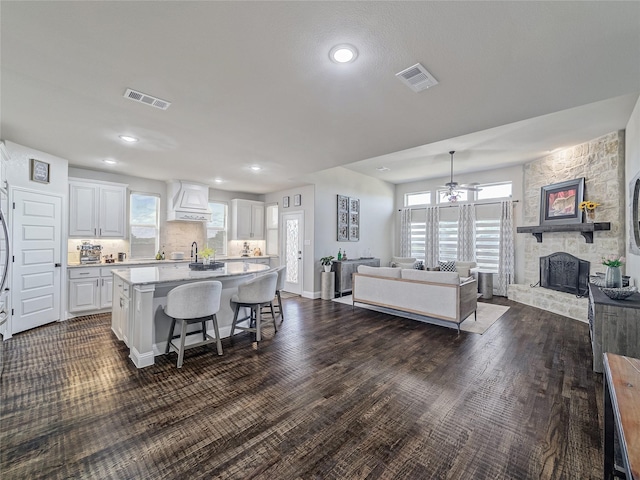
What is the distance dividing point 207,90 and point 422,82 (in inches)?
72.1

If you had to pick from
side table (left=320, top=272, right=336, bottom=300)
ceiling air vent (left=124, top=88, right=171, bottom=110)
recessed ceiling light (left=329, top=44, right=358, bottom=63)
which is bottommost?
side table (left=320, top=272, right=336, bottom=300)

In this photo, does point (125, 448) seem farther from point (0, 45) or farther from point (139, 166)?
point (139, 166)

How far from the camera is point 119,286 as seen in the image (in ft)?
12.0

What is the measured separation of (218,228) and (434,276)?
5.24 m

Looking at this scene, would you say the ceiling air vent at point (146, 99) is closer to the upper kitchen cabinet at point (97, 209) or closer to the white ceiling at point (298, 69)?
the white ceiling at point (298, 69)

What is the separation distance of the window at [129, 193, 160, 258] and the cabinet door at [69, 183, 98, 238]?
0.66 metres

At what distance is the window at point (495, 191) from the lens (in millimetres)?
6949

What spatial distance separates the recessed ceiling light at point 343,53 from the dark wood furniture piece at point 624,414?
2.32 metres

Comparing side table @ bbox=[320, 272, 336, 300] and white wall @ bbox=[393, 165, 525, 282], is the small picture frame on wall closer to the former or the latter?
side table @ bbox=[320, 272, 336, 300]

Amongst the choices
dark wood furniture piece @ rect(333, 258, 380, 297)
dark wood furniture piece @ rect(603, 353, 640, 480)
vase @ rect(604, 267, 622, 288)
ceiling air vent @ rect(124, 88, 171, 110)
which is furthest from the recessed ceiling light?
dark wood furniture piece @ rect(333, 258, 380, 297)

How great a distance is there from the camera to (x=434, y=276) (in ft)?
14.6

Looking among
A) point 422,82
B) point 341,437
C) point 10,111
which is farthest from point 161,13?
point 341,437

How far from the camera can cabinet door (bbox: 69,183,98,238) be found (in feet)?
16.3

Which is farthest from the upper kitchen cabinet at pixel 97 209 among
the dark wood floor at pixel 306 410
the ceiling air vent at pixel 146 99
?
the ceiling air vent at pixel 146 99
